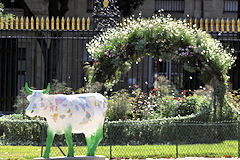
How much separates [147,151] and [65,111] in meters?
3.12

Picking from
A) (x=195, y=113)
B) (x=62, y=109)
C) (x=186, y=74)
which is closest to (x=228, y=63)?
(x=195, y=113)

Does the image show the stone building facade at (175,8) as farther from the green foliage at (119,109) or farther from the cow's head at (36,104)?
the cow's head at (36,104)

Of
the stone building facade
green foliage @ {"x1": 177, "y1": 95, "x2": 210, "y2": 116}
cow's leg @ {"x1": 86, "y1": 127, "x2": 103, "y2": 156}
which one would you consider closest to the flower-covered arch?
green foliage @ {"x1": 177, "y1": 95, "x2": 210, "y2": 116}

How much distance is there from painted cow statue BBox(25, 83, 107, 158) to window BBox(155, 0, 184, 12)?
1781cm

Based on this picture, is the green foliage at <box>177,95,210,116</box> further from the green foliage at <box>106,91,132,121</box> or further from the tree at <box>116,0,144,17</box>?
Result: the tree at <box>116,0,144,17</box>

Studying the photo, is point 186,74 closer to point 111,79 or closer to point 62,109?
point 111,79

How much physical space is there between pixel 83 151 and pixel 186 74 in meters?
12.9

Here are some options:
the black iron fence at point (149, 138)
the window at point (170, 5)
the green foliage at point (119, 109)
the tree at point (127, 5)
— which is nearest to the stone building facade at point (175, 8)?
the window at point (170, 5)

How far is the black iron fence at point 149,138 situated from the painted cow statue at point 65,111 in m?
2.27

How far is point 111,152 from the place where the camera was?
35.1 feet

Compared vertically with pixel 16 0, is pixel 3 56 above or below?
below

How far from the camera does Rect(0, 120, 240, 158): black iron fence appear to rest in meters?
11.3

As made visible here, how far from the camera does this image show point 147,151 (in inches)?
441

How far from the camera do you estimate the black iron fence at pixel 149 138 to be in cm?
1125
